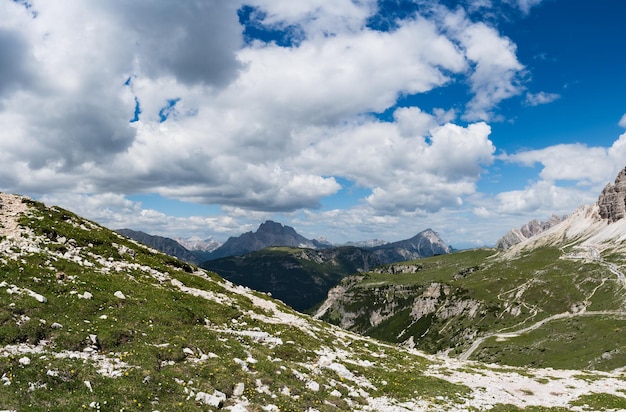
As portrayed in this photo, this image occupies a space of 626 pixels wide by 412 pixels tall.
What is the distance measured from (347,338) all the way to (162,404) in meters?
28.5

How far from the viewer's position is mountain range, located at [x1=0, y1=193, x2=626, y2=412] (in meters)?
19.6

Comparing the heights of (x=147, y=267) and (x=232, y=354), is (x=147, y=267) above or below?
above

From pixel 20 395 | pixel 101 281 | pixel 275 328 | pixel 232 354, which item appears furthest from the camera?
pixel 275 328

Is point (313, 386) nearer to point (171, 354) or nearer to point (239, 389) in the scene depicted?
point (239, 389)

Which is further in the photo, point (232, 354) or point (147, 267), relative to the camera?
point (147, 267)

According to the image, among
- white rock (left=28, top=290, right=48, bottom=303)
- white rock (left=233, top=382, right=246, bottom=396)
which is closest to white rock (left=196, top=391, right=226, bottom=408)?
white rock (left=233, top=382, right=246, bottom=396)

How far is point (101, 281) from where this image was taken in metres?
33.5

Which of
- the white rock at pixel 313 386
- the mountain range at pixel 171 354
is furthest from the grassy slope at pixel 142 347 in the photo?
the white rock at pixel 313 386

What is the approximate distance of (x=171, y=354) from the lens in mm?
24188

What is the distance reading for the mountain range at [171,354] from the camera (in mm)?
19594

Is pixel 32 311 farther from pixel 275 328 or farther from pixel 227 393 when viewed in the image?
pixel 275 328

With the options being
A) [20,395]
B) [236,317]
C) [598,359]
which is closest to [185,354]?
[20,395]

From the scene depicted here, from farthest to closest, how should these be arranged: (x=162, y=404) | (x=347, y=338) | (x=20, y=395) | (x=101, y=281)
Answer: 1. (x=347, y=338)
2. (x=101, y=281)
3. (x=162, y=404)
4. (x=20, y=395)

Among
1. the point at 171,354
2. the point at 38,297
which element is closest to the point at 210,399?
the point at 171,354
